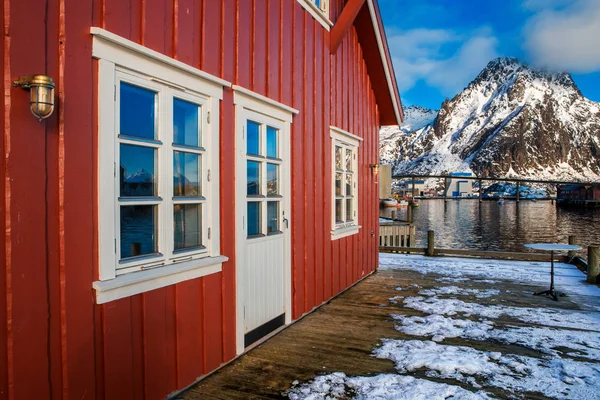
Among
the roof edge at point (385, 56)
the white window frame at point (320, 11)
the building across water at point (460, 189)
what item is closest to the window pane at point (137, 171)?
the white window frame at point (320, 11)

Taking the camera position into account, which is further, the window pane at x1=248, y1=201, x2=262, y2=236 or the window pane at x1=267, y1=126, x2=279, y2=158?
the window pane at x1=267, y1=126, x2=279, y2=158

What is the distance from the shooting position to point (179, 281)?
3275mm

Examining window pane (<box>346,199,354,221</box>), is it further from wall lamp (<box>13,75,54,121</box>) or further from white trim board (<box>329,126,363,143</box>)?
wall lamp (<box>13,75,54,121</box>)

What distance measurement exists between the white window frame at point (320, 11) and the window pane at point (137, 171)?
10.9ft

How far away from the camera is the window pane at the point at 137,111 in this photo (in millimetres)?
2850

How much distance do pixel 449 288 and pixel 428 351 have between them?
3212 mm

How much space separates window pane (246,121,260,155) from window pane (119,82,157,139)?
4.21ft

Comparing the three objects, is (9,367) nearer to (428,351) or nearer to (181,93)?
(181,93)

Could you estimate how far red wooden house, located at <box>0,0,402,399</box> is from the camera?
7.32 ft

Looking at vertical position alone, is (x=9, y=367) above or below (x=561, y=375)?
above

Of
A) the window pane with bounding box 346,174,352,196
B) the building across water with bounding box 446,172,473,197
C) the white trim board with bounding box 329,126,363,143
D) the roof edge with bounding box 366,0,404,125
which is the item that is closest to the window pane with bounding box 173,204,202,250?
the white trim board with bounding box 329,126,363,143

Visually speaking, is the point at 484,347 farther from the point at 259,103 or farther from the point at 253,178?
the point at 259,103

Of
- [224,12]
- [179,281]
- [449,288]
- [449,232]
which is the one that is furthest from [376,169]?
[449,232]

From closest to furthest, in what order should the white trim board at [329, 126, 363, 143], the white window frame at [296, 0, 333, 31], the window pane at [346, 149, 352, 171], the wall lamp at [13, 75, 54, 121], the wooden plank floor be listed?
the wall lamp at [13, 75, 54, 121] → the wooden plank floor → the white window frame at [296, 0, 333, 31] → the white trim board at [329, 126, 363, 143] → the window pane at [346, 149, 352, 171]
